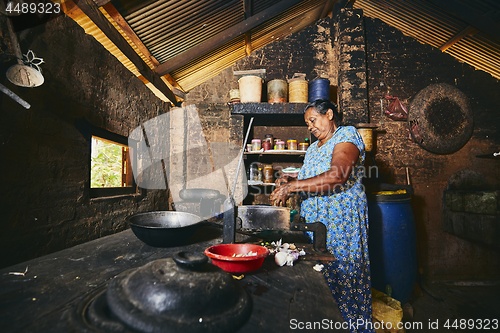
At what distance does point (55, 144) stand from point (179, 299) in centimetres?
182

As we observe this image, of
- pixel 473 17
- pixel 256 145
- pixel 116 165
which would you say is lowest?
pixel 116 165

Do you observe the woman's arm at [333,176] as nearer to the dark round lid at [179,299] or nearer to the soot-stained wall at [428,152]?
the dark round lid at [179,299]

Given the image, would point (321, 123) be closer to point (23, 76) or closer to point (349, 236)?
point (349, 236)

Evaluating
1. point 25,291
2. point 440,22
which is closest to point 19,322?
point 25,291

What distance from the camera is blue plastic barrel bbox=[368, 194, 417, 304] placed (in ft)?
10.9

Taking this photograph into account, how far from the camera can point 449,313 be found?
3.43 metres

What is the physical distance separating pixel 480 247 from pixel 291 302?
17.4 feet

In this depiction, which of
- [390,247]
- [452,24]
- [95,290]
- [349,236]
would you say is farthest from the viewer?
[452,24]

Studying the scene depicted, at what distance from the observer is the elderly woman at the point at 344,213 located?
6.59ft

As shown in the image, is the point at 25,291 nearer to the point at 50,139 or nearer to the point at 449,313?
the point at 50,139

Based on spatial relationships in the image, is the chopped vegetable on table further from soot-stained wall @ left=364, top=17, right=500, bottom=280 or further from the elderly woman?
soot-stained wall @ left=364, top=17, right=500, bottom=280

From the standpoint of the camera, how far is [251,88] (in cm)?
445

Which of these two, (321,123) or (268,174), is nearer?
(321,123)

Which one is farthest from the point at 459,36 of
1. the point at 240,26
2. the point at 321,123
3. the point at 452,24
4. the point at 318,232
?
the point at 318,232
